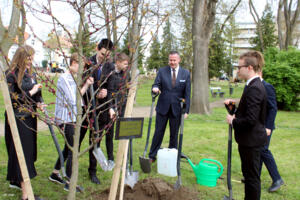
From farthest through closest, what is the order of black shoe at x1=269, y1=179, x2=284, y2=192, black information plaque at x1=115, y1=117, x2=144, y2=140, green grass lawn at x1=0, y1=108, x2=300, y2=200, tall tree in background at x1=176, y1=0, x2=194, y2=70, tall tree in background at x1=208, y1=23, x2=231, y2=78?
tall tree in background at x1=208, y1=23, x2=231, y2=78, tall tree in background at x1=176, y1=0, x2=194, y2=70, black shoe at x1=269, y1=179, x2=284, y2=192, green grass lawn at x1=0, y1=108, x2=300, y2=200, black information plaque at x1=115, y1=117, x2=144, y2=140

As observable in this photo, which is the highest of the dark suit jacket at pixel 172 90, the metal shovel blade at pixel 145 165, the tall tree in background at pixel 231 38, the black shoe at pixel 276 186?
the tall tree in background at pixel 231 38

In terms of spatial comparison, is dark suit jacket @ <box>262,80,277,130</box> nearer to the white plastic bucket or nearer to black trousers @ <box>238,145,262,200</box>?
black trousers @ <box>238,145,262,200</box>

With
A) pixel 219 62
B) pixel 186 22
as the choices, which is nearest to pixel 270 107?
pixel 186 22

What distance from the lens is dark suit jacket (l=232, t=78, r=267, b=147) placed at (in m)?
3.03

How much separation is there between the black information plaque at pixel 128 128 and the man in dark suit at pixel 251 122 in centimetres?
114

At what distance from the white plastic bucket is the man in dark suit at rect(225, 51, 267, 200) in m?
1.42

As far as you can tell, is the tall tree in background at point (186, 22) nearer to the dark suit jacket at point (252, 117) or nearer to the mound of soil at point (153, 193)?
the mound of soil at point (153, 193)

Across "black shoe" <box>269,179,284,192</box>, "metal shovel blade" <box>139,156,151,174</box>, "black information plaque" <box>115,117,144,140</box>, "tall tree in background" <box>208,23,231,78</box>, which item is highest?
"tall tree in background" <box>208,23,231,78</box>

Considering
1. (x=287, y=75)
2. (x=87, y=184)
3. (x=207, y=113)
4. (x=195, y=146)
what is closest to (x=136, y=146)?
(x=195, y=146)

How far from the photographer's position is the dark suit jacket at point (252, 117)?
3.03 meters

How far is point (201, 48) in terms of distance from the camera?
10883 millimetres

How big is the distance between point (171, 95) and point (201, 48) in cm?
617

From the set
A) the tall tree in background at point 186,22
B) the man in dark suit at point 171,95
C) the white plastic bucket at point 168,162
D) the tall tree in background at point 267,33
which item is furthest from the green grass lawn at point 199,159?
the tall tree in background at point 267,33

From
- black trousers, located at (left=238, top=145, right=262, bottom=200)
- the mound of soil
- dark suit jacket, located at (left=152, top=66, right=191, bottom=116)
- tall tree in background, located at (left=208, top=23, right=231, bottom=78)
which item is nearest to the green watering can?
the mound of soil
